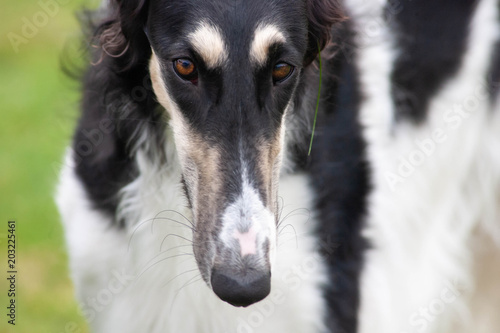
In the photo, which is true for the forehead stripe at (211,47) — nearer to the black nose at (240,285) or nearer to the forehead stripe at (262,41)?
the forehead stripe at (262,41)

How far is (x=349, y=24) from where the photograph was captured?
2857 millimetres

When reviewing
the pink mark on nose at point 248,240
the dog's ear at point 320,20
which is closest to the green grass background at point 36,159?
the dog's ear at point 320,20

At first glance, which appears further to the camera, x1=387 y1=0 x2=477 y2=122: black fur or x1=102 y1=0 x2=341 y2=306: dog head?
x1=387 y1=0 x2=477 y2=122: black fur

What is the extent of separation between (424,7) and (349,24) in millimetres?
543

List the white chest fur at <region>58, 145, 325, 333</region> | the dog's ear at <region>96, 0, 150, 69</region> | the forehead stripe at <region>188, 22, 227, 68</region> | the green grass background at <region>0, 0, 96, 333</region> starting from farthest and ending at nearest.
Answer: the green grass background at <region>0, 0, 96, 333</region>, the white chest fur at <region>58, 145, 325, 333</region>, the dog's ear at <region>96, 0, 150, 69</region>, the forehead stripe at <region>188, 22, 227, 68</region>

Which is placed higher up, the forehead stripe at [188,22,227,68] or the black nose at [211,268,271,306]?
the forehead stripe at [188,22,227,68]

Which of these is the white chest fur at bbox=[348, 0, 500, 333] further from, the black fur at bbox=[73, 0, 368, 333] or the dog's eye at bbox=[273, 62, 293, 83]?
the dog's eye at bbox=[273, 62, 293, 83]

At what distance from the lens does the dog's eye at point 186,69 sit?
2252 millimetres

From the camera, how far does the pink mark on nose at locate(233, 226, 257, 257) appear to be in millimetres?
2068

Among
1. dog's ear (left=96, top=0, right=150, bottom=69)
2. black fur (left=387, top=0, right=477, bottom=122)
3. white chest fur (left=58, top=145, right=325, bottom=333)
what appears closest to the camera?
dog's ear (left=96, top=0, right=150, bottom=69)

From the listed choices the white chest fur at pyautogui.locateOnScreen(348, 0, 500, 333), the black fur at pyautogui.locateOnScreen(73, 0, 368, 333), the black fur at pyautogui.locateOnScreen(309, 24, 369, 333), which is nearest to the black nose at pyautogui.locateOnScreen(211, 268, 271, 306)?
the black fur at pyautogui.locateOnScreen(73, 0, 368, 333)

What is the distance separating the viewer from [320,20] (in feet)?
8.07

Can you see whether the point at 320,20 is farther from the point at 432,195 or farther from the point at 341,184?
the point at 432,195

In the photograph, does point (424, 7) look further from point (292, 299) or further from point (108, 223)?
point (108, 223)
